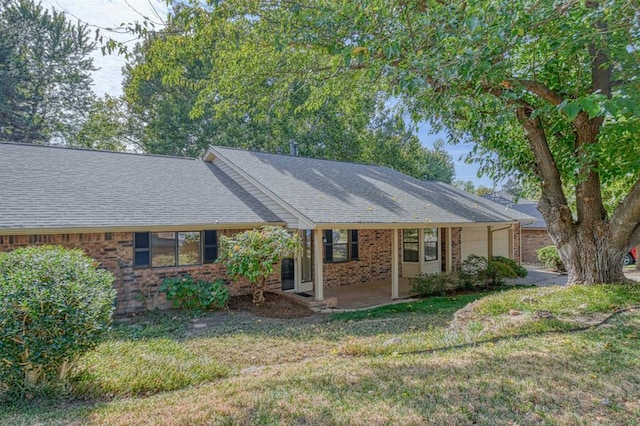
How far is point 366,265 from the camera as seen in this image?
1412 centimetres

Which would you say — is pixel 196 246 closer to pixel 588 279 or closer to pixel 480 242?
pixel 588 279

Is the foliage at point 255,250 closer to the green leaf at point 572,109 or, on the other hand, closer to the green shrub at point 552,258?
the green leaf at point 572,109

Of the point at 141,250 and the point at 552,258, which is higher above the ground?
the point at 141,250

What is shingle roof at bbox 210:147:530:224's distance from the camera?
34.8ft

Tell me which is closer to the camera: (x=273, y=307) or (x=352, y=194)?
(x=273, y=307)

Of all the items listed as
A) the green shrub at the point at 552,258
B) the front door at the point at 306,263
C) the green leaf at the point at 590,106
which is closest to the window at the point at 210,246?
the front door at the point at 306,263

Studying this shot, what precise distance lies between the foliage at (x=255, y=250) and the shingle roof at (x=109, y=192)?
0.80 m

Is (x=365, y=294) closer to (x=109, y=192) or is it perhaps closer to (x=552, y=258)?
(x=109, y=192)

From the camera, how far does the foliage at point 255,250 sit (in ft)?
29.9

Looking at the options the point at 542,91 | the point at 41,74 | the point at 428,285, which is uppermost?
the point at 41,74

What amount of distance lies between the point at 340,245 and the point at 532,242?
1433 cm

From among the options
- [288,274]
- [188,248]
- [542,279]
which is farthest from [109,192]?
[542,279]

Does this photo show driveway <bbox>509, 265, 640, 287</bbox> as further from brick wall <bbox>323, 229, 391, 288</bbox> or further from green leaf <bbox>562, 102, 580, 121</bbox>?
green leaf <bbox>562, 102, 580, 121</bbox>

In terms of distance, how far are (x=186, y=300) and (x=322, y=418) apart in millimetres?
6814
